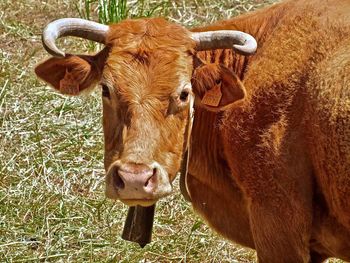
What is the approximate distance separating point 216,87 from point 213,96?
0.06 metres

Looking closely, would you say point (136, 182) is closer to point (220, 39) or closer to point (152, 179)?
point (152, 179)

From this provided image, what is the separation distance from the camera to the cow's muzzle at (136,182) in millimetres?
5785

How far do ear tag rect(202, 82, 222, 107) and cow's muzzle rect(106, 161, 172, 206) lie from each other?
0.69 m

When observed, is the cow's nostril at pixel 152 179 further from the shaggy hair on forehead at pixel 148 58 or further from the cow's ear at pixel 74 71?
the cow's ear at pixel 74 71

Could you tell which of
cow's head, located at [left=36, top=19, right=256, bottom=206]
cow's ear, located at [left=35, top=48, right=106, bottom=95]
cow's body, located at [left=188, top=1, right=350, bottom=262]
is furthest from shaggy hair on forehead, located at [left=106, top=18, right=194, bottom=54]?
cow's body, located at [left=188, top=1, right=350, bottom=262]

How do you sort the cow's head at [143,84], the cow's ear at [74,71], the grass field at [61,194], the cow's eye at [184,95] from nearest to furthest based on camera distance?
the cow's head at [143,84], the cow's eye at [184,95], the cow's ear at [74,71], the grass field at [61,194]

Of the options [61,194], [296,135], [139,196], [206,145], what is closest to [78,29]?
[206,145]

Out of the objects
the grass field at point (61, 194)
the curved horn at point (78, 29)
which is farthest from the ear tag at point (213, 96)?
the grass field at point (61, 194)

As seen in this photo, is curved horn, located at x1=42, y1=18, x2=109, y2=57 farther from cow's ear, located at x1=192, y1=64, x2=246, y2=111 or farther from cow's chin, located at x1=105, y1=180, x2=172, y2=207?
Result: cow's chin, located at x1=105, y1=180, x2=172, y2=207

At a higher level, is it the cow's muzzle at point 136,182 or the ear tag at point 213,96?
the ear tag at point 213,96

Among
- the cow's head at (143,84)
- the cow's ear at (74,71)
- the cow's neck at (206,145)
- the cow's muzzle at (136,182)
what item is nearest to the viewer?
the cow's muzzle at (136,182)

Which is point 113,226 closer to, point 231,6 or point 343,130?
point 343,130

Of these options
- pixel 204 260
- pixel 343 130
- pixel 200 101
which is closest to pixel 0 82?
pixel 204 260

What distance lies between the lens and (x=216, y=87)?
6492 millimetres
